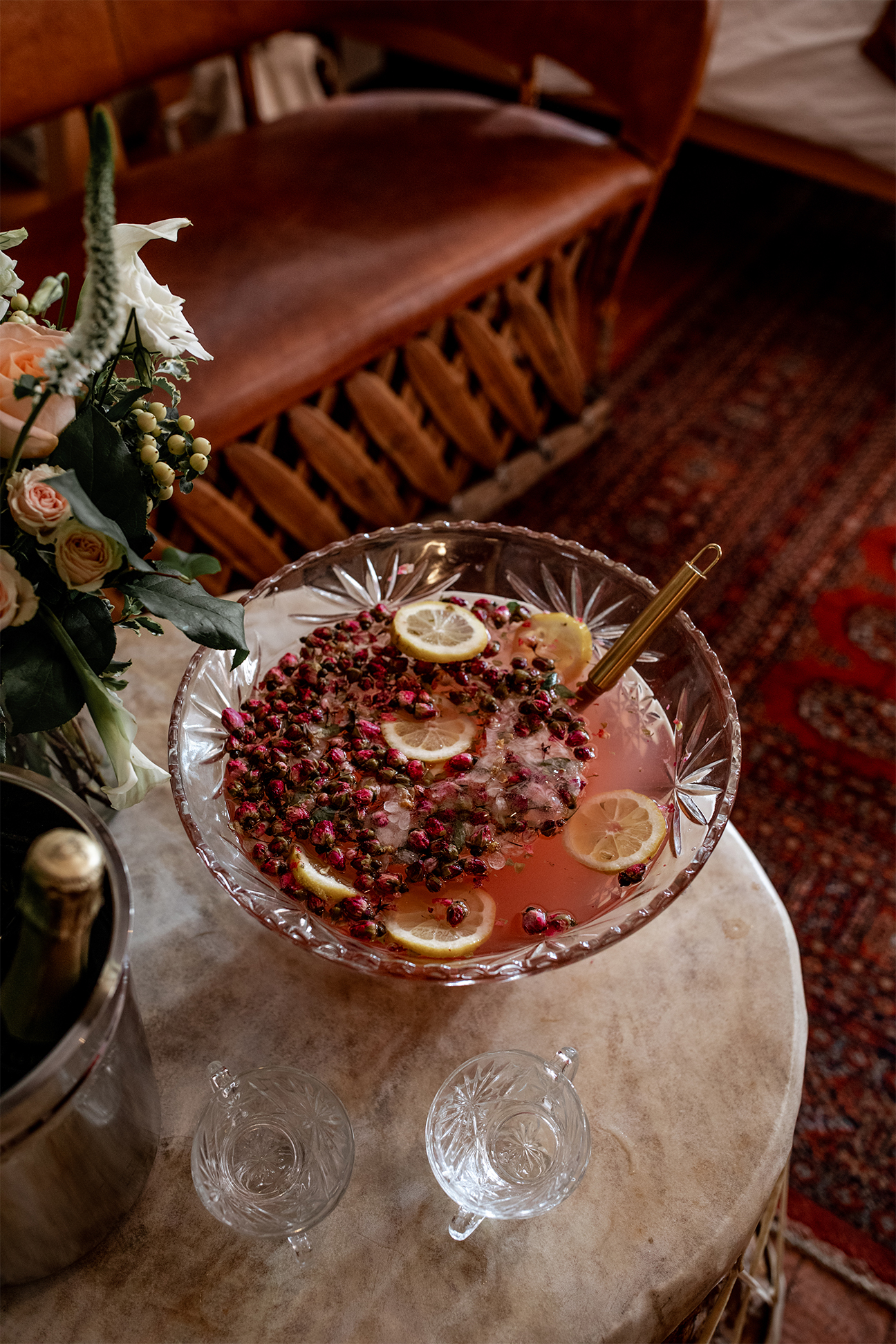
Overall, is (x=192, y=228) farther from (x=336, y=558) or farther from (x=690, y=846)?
(x=690, y=846)

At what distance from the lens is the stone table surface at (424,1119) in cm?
68

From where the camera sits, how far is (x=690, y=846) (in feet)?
2.60

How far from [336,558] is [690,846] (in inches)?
17.1

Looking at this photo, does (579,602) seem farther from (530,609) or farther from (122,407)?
(122,407)

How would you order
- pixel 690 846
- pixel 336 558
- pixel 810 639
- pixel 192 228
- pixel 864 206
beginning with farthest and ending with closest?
1. pixel 864 206
2. pixel 810 639
3. pixel 192 228
4. pixel 336 558
5. pixel 690 846

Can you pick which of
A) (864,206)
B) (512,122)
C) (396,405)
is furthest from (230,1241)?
(864,206)

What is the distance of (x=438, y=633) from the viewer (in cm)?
93

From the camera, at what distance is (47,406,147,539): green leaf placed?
634 millimetres

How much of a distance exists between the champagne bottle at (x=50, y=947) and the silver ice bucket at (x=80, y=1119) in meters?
0.02

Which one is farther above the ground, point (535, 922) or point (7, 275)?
point (7, 275)

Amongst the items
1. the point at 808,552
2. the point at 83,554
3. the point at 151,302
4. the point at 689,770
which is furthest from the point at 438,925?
the point at 808,552

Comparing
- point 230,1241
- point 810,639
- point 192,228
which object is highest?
point 192,228

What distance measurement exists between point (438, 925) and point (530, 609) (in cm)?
37

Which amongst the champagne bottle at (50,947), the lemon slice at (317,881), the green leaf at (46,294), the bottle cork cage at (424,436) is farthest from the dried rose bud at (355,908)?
the bottle cork cage at (424,436)
